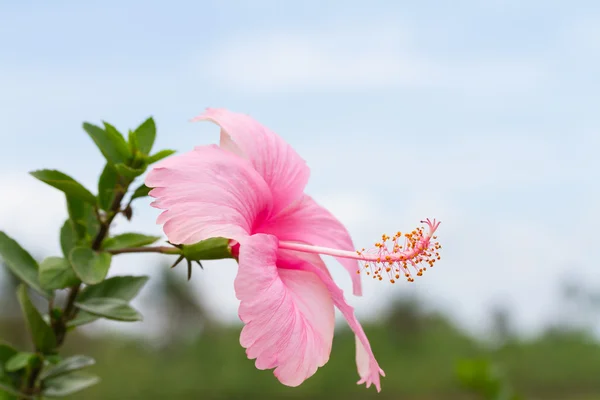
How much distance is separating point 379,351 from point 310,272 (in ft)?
29.8

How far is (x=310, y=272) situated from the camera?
1.08m

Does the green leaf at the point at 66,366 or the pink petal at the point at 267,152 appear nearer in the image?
the pink petal at the point at 267,152

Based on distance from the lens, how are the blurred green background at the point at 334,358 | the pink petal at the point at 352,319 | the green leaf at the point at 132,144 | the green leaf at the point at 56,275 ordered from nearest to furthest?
the pink petal at the point at 352,319 < the green leaf at the point at 56,275 < the green leaf at the point at 132,144 < the blurred green background at the point at 334,358

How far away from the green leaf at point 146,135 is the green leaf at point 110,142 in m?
0.04

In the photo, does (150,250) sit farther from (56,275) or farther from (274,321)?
(274,321)

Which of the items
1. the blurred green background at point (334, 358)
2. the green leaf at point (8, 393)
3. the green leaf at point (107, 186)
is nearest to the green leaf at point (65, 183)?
the green leaf at point (107, 186)

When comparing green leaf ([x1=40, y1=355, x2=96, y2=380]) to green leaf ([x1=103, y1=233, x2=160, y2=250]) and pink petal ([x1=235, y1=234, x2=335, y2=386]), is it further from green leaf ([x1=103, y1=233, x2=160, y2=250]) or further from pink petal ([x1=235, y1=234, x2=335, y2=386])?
pink petal ([x1=235, y1=234, x2=335, y2=386])

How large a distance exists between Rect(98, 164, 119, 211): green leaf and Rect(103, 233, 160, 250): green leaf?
0.07m

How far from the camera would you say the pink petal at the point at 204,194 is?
0.94 meters

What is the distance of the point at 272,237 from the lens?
1.00 metres

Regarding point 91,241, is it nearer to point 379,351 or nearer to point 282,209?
point 282,209

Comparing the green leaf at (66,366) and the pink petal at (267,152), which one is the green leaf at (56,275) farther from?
the pink petal at (267,152)

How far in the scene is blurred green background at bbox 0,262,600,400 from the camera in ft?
29.2

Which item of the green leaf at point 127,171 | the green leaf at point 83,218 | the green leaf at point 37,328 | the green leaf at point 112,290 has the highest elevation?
the green leaf at point 127,171
